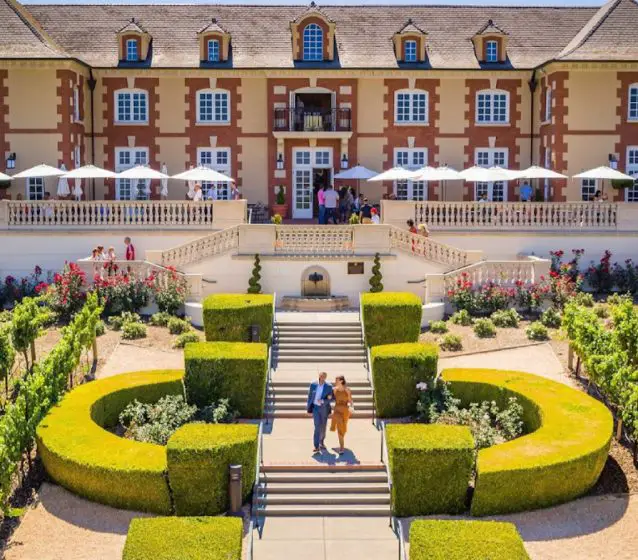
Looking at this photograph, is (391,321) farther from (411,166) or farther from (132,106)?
(132,106)

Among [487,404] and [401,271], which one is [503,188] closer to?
[401,271]

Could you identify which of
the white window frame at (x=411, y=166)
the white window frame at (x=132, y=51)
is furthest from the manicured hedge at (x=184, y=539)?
the white window frame at (x=132, y=51)

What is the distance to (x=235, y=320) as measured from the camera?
2841cm

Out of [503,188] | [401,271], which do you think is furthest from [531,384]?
[503,188]

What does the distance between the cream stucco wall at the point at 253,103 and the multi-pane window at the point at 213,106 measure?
628 millimetres

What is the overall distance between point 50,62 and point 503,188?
18.6 meters

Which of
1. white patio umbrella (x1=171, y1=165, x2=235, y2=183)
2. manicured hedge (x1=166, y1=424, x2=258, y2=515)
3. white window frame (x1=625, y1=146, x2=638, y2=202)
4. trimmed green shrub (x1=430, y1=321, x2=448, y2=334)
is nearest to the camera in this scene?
manicured hedge (x1=166, y1=424, x2=258, y2=515)

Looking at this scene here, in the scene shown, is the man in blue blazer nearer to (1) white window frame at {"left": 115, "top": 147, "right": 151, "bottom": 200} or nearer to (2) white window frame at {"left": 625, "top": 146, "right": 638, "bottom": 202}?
(1) white window frame at {"left": 115, "top": 147, "right": 151, "bottom": 200}

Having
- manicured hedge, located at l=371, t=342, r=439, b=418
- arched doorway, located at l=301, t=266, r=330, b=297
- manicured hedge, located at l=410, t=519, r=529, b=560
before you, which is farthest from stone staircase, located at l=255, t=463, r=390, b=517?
arched doorway, located at l=301, t=266, r=330, b=297

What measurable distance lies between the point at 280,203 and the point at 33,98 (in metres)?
10.3

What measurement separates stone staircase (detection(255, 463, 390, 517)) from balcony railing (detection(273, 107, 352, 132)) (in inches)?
890

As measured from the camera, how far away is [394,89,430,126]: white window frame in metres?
41.9

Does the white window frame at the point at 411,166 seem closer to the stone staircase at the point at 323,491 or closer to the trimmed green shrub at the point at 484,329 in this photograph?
the trimmed green shrub at the point at 484,329

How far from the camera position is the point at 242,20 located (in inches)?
1735
